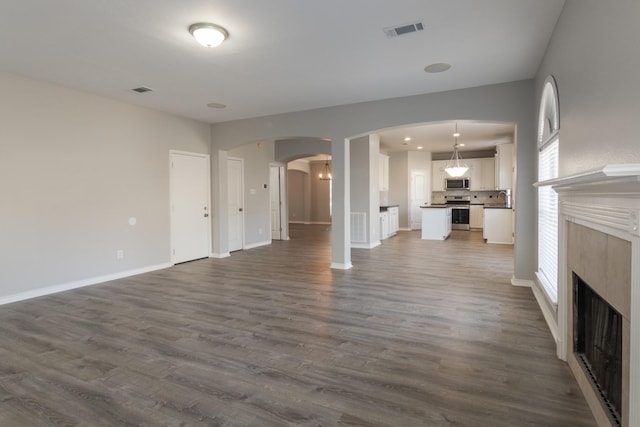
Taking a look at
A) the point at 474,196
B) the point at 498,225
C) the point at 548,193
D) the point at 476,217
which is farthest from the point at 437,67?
the point at 474,196

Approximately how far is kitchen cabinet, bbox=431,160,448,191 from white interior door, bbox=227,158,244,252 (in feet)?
24.8

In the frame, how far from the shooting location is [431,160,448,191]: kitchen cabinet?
12.7 m

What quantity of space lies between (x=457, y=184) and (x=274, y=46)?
10392 millimetres

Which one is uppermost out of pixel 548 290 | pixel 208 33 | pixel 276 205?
pixel 208 33

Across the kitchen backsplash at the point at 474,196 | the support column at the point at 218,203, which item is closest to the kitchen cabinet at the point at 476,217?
the kitchen backsplash at the point at 474,196

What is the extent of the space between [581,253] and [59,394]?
3524 millimetres

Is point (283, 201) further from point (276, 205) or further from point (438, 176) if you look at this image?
point (438, 176)

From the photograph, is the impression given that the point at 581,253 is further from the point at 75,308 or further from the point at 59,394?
the point at 75,308

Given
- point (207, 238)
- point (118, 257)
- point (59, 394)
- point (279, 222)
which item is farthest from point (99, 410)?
point (279, 222)

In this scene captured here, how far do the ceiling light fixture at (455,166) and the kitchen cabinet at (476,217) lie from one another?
56.1 inches

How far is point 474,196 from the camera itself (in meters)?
12.7

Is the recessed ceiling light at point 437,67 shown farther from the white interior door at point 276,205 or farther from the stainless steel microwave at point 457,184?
the stainless steel microwave at point 457,184

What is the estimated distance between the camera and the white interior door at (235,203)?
8000mm

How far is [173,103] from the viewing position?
566cm
